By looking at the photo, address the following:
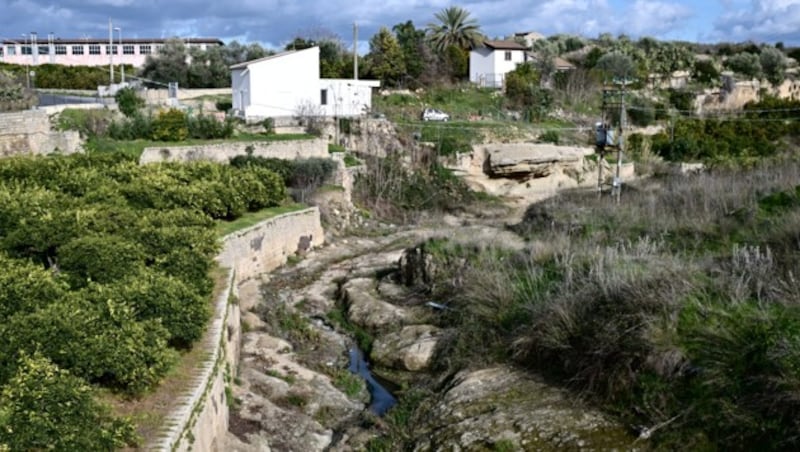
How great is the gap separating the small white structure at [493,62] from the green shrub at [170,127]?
91.4ft

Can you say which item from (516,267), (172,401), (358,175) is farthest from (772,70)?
(172,401)

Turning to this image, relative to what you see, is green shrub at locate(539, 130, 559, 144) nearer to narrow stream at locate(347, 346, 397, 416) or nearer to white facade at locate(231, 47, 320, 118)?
white facade at locate(231, 47, 320, 118)

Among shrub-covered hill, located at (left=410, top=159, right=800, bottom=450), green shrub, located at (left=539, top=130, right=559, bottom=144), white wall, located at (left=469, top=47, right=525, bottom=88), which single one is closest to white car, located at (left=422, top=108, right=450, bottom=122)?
green shrub, located at (left=539, top=130, right=559, bottom=144)

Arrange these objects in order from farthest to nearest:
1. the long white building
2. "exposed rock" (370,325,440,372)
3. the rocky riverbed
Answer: the long white building, "exposed rock" (370,325,440,372), the rocky riverbed

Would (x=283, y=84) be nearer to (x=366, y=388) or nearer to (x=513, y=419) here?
(x=366, y=388)

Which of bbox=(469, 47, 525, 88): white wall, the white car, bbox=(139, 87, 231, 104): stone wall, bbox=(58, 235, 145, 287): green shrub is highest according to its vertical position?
bbox=(469, 47, 525, 88): white wall

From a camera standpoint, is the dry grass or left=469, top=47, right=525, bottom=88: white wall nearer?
the dry grass

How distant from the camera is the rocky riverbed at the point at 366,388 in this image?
11984mm

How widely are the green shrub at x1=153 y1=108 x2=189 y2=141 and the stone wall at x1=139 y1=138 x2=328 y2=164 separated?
6.03ft

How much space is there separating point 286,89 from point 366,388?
88.8ft

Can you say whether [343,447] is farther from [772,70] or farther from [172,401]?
[772,70]

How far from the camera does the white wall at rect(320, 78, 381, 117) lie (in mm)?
42250

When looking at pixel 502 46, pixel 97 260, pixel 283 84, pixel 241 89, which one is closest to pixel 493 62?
pixel 502 46

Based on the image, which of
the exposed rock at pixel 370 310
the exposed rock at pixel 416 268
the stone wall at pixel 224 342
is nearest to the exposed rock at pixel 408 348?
the exposed rock at pixel 370 310
